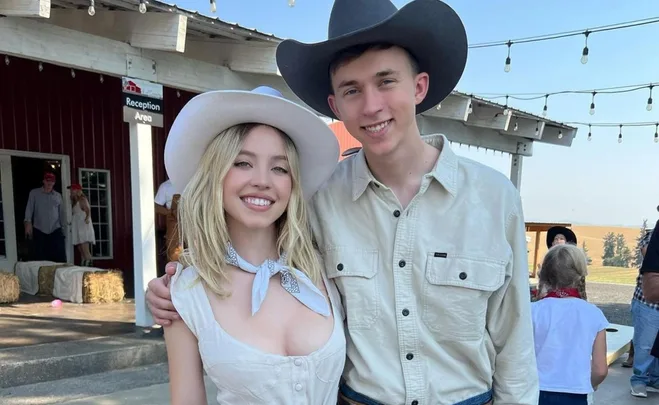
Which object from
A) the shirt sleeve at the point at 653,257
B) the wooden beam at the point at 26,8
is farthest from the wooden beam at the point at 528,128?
the wooden beam at the point at 26,8

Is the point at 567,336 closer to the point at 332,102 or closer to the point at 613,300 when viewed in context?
the point at 332,102

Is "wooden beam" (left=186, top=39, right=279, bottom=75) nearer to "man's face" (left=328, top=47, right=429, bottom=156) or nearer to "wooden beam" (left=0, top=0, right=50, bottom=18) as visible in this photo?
"wooden beam" (left=0, top=0, right=50, bottom=18)

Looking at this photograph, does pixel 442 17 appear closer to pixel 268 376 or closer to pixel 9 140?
pixel 268 376

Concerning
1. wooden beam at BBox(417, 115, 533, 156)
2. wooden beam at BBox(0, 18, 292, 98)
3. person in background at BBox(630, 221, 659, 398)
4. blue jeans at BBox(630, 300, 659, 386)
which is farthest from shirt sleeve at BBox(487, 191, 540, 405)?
wooden beam at BBox(417, 115, 533, 156)

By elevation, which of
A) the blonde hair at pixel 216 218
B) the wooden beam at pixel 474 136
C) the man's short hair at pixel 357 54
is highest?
the wooden beam at pixel 474 136

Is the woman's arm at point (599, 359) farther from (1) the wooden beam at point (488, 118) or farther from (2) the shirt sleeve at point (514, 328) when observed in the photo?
(1) the wooden beam at point (488, 118)

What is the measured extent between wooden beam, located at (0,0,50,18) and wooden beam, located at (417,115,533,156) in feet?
17.4

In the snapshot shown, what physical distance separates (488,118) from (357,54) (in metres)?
8.09

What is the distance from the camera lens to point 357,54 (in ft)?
4.66

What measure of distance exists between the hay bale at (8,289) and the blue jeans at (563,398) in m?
6.15

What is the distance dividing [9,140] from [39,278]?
200cm

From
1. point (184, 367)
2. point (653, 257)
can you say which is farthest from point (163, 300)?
point (653, 257)

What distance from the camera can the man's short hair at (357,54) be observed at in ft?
4.64

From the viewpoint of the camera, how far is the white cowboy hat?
141 cm
